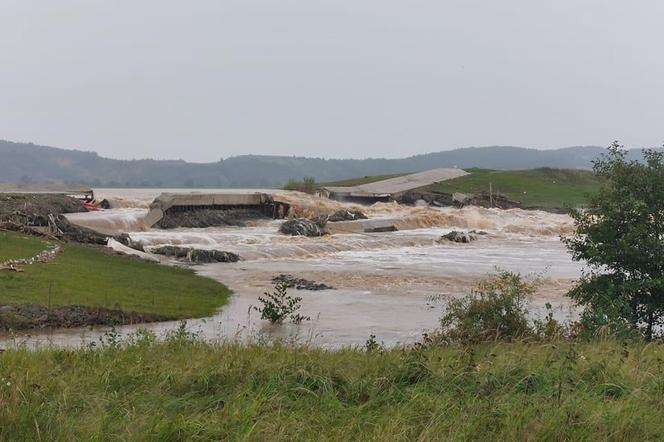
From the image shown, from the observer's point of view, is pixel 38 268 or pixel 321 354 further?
pixel 38 268

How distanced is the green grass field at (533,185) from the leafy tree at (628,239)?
237ft

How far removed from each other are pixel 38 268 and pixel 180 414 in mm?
18430

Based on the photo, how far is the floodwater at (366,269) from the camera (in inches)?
683

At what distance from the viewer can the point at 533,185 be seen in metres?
97.4

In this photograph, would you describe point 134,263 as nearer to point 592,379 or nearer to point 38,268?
point 38,268

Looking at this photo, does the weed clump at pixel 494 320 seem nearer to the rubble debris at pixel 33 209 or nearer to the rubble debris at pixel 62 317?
the rubble debris at pixel 62 317

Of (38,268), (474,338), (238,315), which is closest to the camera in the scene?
(474,338)

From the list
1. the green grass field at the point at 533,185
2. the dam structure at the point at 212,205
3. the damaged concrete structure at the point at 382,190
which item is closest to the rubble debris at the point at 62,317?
the dam structure at the point at 212,205

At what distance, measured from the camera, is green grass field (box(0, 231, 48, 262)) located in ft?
77.4

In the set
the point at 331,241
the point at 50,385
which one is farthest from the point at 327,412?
the point at 331,241

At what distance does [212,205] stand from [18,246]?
35020 mm

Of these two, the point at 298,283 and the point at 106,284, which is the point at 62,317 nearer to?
the point at 106,284

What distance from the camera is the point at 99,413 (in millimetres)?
5641

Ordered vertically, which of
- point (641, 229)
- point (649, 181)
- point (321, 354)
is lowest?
point (321, 354)
